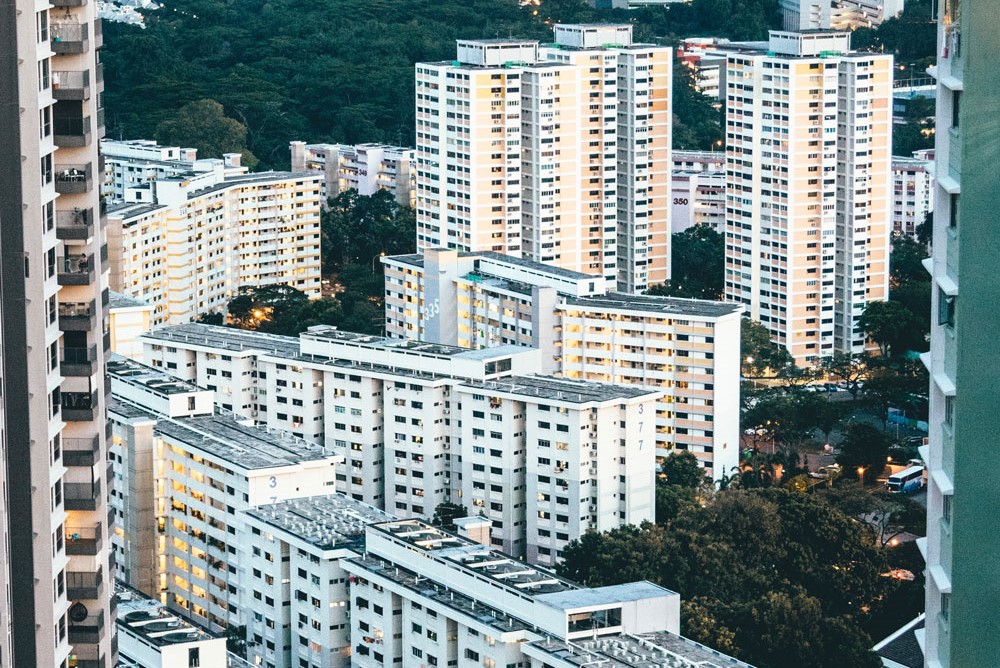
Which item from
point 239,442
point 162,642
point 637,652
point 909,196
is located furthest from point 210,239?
point 637,652

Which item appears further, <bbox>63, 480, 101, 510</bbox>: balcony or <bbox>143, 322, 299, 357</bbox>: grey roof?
<bbox>143, 322, 299, 357</bbox>: grey roof

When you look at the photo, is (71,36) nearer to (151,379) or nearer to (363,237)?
(151,379)

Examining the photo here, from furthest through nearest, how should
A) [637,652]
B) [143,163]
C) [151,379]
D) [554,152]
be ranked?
[143,163] → [554,152] → [151,379] → [637,652]

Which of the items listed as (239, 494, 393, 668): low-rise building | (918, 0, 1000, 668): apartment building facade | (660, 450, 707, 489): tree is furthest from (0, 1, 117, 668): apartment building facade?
(660, 450, 707, 489): tree

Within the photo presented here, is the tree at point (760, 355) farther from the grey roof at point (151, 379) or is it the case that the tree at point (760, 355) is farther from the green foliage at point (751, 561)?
the grey roof at point (151, 379)

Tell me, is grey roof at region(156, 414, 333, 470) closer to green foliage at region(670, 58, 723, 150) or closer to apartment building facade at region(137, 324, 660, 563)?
apartment building facade at region(137, 324, 660, 563)

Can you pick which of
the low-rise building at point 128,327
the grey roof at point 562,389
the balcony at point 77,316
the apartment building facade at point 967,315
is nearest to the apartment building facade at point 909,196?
the grey roof at point 562,389
